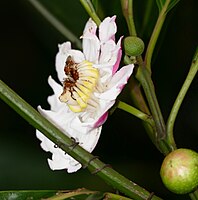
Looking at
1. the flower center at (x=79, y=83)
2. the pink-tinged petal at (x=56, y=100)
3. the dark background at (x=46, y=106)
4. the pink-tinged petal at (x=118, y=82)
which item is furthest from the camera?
the dark background at (x=46, y=106)

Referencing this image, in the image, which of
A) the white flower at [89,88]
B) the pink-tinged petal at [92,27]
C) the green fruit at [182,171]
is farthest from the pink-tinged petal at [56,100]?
the green fruit at [182,171]

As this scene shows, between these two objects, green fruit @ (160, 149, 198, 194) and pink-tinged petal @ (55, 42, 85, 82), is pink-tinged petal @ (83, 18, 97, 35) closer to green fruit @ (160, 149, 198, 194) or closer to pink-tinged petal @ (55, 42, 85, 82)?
pink-tinged petal @ (55, 42, 85, 82)

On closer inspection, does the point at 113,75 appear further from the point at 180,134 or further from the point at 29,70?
the point at 29,70

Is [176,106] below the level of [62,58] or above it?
below

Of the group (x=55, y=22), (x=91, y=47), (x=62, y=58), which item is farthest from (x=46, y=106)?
(x=91, y=47)

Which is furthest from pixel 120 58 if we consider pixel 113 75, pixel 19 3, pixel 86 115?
pixel 19 3

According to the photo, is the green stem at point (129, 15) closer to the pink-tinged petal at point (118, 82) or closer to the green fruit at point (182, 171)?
the pink-tinged petal at point (118, 82)

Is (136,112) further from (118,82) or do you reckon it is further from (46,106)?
(46,106)
